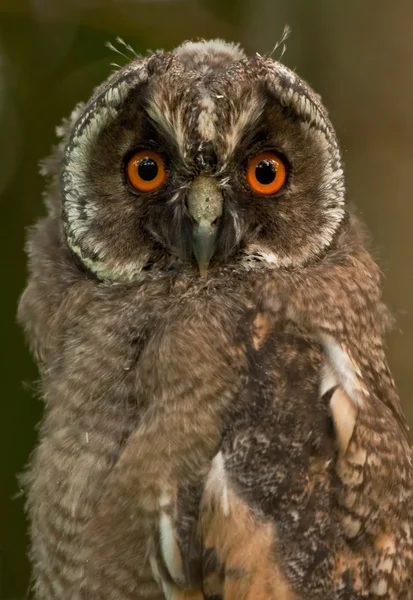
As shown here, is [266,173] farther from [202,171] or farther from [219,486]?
[219,486]

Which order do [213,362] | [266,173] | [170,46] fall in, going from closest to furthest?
[213,362] → [266,173] → [170,46]

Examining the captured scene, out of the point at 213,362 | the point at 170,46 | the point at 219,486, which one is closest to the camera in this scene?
the point at 219,486

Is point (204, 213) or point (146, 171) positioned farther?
point (146, 171)

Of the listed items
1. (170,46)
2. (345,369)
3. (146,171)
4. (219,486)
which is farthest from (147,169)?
(170,46)

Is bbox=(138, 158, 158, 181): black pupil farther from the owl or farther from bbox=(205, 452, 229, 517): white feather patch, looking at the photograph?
bbox=(205, 452, 229, 517): white feather patch

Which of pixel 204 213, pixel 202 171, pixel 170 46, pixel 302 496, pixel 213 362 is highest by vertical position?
pixel 170 46

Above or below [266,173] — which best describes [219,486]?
below
